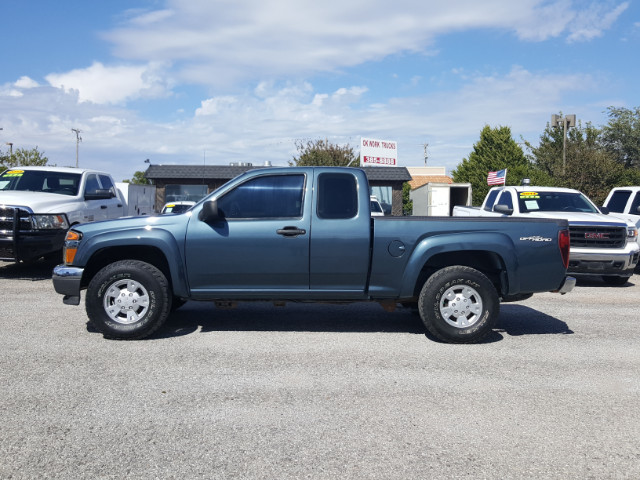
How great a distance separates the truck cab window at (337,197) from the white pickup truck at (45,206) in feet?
20.4

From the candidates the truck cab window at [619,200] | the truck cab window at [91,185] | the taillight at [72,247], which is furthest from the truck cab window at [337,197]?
the truck cab window at [619,200]

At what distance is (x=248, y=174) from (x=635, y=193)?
10.6 metres

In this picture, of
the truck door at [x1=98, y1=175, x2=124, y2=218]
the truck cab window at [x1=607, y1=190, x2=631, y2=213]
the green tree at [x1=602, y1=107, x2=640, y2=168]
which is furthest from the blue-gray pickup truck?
the green tree at [x1=602, y1=107, x2=640, y2=168]

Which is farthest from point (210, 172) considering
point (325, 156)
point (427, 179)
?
point (427, 179)

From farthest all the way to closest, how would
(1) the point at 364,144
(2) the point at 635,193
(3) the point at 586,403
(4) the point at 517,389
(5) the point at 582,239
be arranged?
(1) the point at 364,144 → (2) the point at 635,193 → (5) the point at 582,239 → (4) the point at 517,389 → (3) the point at 586,403

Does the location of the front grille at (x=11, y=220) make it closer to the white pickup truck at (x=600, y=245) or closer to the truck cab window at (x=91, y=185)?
the truck cab window at (x=91, y=185)

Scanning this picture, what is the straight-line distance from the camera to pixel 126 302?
645 cm

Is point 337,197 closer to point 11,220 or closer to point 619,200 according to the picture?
point 11,220

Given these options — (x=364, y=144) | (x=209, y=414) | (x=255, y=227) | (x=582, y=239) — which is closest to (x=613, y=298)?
(x=582, y=239)

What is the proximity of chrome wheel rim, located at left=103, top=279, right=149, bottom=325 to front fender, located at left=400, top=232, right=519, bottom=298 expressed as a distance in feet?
9.21

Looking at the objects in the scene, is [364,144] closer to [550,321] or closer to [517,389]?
[550,321]

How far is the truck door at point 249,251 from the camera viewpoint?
6.43 m

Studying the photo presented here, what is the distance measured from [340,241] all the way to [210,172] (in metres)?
33.7

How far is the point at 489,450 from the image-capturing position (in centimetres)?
375
